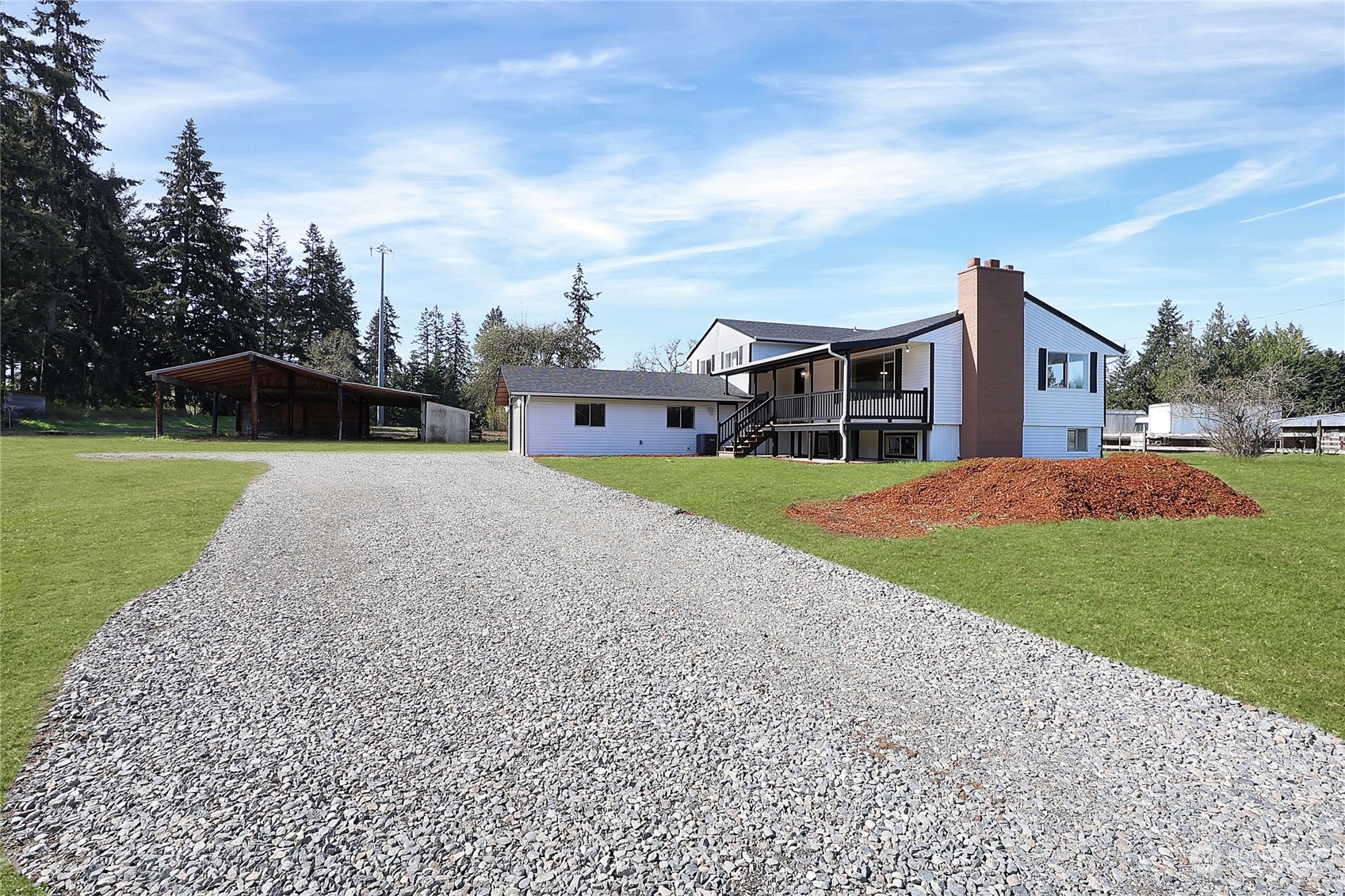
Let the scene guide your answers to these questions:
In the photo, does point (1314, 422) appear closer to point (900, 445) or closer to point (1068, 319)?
point (1068, 319)

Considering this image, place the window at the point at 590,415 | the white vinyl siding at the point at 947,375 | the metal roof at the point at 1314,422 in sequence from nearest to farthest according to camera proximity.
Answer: the white vinyl siding at the point at 947,375 → the window at the point at 590,415 → the metal roof at the point at 1314,422

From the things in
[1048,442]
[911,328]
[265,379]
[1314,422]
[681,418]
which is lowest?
[1048,442]

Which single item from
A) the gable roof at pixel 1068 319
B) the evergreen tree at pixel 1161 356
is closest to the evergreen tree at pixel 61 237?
the gable roof at pixel 1068 319

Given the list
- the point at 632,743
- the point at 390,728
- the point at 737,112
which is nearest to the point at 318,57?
the point at 737,112

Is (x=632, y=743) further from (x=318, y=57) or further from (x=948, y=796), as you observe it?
(x=318, y=57)

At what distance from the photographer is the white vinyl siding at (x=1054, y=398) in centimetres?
2516

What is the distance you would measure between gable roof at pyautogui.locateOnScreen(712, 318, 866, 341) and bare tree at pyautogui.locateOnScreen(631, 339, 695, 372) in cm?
3135

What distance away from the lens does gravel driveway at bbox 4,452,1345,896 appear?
275cm

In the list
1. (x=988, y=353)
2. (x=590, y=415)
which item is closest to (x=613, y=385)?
(x=590, y=415)

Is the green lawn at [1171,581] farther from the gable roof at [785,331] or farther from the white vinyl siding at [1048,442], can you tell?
the gable roof at [785,331]

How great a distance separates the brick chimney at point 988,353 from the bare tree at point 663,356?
144 feet

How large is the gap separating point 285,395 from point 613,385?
23890 mm

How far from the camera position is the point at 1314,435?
32469 millimetres

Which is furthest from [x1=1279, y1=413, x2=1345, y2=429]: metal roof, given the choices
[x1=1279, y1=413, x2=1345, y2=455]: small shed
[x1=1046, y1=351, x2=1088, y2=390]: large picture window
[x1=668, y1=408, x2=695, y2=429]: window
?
[x1=668, y1=408, x2=695, y2=429]: window
